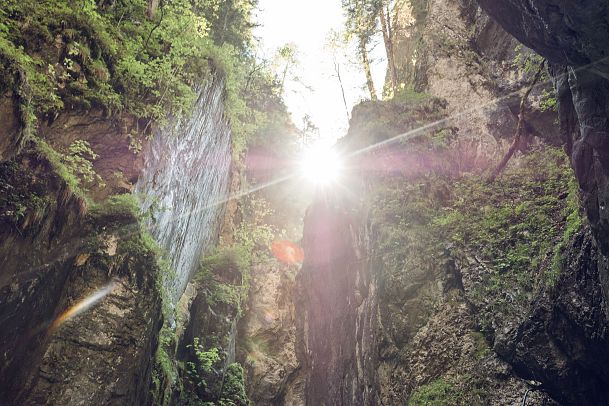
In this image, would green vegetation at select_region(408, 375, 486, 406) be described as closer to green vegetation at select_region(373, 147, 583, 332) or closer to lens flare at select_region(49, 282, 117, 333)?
green vegetation at select_region(373, 147, 583, 332)

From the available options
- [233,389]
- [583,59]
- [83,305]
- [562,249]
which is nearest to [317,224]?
[233,389]

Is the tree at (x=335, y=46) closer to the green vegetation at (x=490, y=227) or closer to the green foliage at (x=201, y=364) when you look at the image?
the green vegetation at (x=490, y=227)

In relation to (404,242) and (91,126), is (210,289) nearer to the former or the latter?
(404,242)

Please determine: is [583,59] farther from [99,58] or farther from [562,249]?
[99,58]

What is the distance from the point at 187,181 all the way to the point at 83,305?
507cm

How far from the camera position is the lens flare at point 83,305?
586cm

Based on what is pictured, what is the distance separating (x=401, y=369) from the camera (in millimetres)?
9539

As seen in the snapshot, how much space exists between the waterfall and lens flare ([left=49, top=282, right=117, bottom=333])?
1.90 metres

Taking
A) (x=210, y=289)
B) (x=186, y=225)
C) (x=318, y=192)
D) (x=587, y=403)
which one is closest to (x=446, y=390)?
(x=587, y=403)

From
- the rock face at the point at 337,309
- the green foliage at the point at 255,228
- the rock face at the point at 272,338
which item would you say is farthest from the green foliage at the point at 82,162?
the rock face at the point at 272,338

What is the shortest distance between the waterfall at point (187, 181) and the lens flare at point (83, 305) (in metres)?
1.90

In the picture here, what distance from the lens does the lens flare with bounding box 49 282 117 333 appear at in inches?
231

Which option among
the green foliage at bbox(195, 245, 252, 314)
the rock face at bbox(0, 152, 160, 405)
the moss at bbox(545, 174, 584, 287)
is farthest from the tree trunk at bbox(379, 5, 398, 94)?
the rock face at bbox(0, 152, 160, 405)

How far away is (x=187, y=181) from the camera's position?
→ 10711 mm
